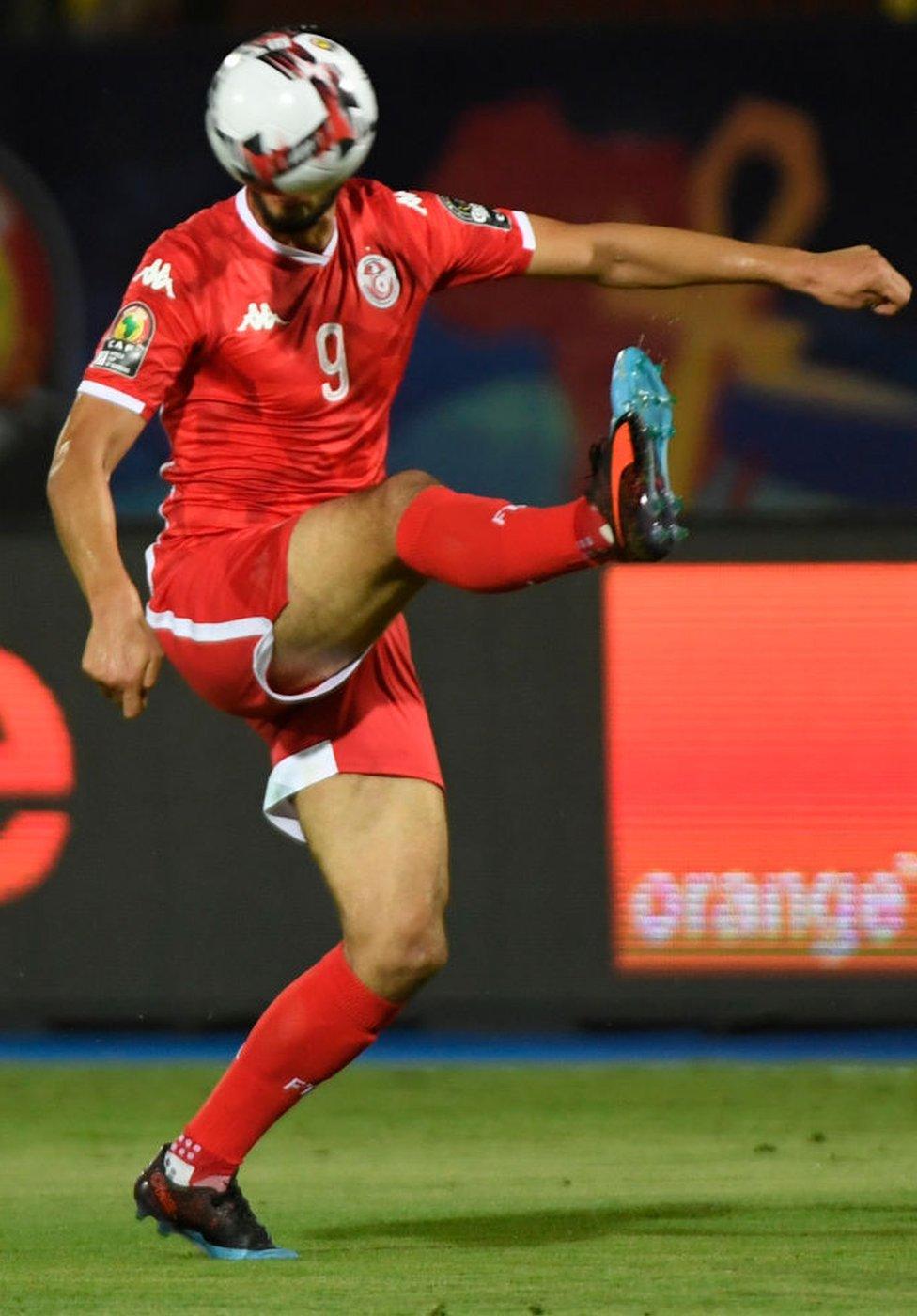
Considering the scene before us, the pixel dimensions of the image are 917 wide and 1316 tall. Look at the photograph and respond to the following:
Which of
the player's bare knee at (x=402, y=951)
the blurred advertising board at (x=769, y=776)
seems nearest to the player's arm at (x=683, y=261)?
the player's bare knee at (x=402, y=951)

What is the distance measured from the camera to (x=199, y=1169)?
517 cm

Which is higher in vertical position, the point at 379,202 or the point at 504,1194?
the point at 379,202

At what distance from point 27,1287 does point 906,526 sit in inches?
163

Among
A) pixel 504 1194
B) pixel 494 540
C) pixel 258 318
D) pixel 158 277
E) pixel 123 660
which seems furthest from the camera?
pixel 504 1194

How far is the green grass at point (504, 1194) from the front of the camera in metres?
4.73

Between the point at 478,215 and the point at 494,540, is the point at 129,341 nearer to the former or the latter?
the point at 494,540

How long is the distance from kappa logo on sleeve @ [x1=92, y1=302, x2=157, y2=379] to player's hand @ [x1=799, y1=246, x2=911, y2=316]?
134cm

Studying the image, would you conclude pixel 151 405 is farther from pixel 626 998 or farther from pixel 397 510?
pixel 626 998

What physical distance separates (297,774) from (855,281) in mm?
1469

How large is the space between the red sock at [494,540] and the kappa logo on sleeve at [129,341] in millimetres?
570

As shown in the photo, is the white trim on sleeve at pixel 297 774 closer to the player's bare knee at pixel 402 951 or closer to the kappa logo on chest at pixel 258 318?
the player's bare knee at pixel 402 951

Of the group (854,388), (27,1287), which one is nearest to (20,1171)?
(27,1287)

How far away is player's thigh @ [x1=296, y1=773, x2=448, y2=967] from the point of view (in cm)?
509

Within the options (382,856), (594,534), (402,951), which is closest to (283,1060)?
(402,951)
